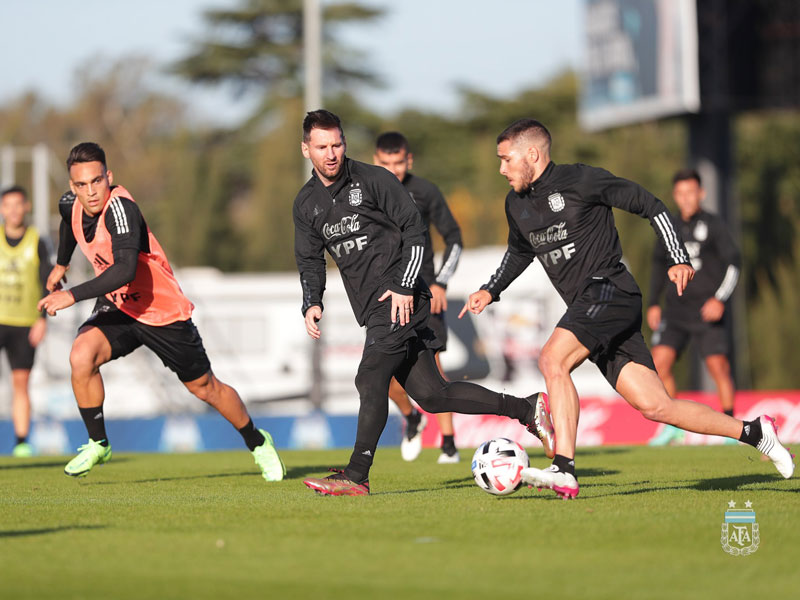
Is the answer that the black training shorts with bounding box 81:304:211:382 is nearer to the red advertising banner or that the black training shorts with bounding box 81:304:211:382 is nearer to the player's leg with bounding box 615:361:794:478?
the player's leg with bounding box 615:361:794:478

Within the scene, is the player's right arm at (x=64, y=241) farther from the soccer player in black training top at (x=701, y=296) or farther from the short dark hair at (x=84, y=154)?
the soccer player in black training top at (x=701, y=296)

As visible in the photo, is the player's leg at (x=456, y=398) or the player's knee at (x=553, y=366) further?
the player's leg at (x=456, y=398)

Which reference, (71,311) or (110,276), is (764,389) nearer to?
(71,311)

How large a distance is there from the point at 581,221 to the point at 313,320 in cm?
174

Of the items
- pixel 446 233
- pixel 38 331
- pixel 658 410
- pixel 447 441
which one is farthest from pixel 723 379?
pixel 38 331

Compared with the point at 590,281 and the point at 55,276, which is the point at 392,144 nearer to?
the point at 55,276

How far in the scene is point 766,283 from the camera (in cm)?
2698

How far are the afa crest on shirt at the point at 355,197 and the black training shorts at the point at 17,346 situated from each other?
6.35 metres

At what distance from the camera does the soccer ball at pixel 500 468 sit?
290 inches

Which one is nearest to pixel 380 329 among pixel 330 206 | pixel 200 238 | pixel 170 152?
pixel 330 206

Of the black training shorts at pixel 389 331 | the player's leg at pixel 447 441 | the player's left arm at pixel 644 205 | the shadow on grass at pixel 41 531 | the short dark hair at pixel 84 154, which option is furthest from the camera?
the player's leg at pixel 447 441

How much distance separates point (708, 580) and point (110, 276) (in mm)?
4826

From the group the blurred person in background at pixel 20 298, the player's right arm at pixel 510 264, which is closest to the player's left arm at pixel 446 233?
the player's right arm at pixel 510 264

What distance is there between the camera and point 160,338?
29.3 ft
